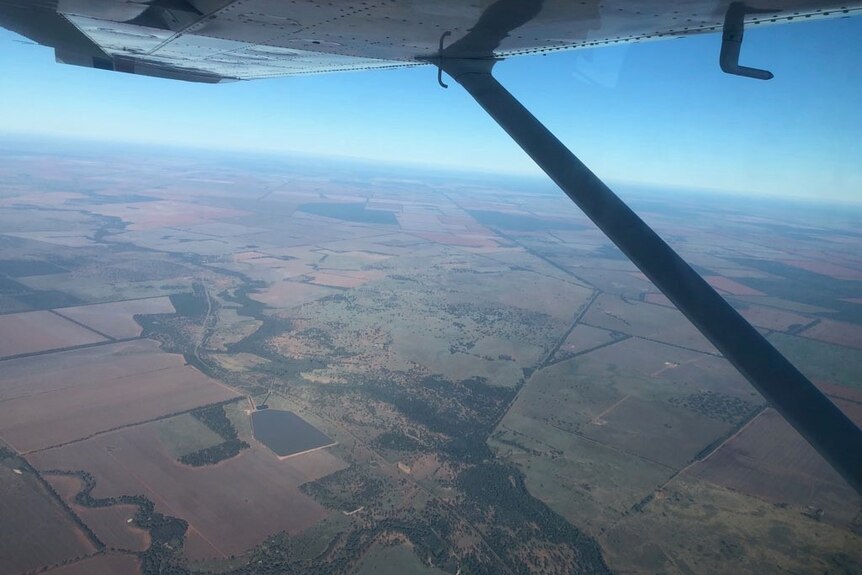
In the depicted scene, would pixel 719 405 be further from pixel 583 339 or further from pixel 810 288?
pixel 810 288

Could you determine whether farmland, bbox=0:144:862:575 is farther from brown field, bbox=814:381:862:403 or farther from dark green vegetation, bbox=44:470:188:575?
brown field, bbox=814:381:862:403

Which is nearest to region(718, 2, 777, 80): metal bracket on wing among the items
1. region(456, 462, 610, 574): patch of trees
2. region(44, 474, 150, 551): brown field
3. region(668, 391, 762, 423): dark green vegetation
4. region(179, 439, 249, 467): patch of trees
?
region(456, 462, 610, 574): patch of trees

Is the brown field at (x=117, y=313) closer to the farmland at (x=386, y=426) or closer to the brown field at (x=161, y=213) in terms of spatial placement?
the farmland at (x=386, y=426)

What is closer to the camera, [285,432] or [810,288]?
[285,432]

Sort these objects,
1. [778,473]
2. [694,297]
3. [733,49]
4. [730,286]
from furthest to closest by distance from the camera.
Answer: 1. [730,286]
2. [778,473]
3. [694,297]
4. [733,49]

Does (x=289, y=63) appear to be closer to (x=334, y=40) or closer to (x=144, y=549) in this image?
(x=334, y=40)

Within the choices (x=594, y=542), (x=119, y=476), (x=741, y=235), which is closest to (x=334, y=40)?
(x=594, y=542)

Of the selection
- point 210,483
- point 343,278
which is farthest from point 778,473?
point 343,278
